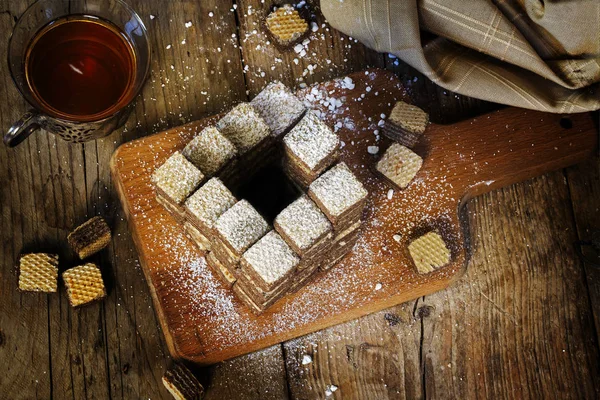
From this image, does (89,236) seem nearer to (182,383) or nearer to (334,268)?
(182,383)

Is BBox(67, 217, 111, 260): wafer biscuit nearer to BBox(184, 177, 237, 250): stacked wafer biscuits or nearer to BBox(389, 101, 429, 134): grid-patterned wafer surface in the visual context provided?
BBox(184, 177, 237, 250): stacked wafer biscuits

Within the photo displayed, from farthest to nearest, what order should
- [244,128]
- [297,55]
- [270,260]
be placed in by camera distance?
[297,55], [244,128], [270,260]

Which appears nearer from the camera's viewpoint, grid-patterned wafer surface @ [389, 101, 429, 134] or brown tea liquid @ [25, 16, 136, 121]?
brown tea liquid @ [25, 16, 136, 121]

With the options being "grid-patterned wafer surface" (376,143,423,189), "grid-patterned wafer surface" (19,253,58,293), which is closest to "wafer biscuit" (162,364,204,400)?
"grid-patterned wafer surface" (19,253,58,293)

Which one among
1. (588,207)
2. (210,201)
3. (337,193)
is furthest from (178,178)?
(588,207)

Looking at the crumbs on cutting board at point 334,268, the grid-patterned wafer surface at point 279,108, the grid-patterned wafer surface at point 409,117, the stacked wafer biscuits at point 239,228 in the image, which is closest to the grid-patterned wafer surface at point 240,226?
the stacked wafer biscuits at point 239,228

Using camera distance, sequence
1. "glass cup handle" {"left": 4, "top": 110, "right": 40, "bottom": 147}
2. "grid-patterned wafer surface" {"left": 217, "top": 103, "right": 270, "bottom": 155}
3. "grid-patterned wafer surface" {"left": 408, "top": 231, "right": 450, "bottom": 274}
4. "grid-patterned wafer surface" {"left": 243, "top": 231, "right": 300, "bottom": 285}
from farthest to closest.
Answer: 1. "grid-patterned wafer surface" {"left": 408, "top": 231, "right": 450, "bottom": 274}
2. "glass cup handle" {"left": 4, "top": 110, "right": 40, "bottom": 147}
3. "grid-patterned wafer surface" {"left": 217, "top": 103, "right": 270, "bottom": 155}
4. "grid-patterned wafer surface" {"left": 243, "top": 231, "right": 300, "bottom": 285}

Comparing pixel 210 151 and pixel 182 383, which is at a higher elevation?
pixel 210 151
